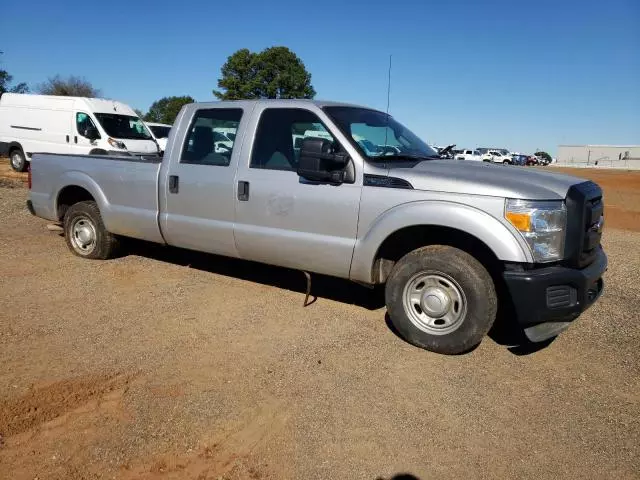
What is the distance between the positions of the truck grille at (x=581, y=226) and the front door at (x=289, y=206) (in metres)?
1.64

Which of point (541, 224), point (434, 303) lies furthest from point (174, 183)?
point (541, 224)

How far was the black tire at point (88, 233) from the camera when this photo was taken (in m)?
6.54

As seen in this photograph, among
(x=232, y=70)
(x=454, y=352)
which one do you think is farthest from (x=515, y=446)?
(x=232, y=70)

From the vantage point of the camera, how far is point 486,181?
4082mm

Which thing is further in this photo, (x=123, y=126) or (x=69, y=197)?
(x=123, y=126)

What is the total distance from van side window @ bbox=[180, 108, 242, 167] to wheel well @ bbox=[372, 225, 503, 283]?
6.06 feet

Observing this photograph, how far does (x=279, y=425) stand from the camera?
3232 mm

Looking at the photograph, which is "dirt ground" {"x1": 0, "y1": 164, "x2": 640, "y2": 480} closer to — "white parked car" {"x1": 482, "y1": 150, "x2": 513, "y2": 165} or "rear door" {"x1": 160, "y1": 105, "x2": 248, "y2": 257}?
"rear door" {"x1": 160, "y1": 105, "x2": 248, "y2": 257}

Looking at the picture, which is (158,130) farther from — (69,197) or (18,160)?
(69,197)

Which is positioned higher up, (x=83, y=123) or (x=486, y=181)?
(x=83, y=123)

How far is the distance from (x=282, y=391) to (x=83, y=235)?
167 inches

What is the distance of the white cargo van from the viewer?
15359mm

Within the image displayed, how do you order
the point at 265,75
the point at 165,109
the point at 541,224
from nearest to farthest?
Result: 1. the point at 541,224
2. the point at 265,75
3. the point at 165,109

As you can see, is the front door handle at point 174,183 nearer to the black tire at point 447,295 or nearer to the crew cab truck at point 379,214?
the crew cab truck at point 379,214
